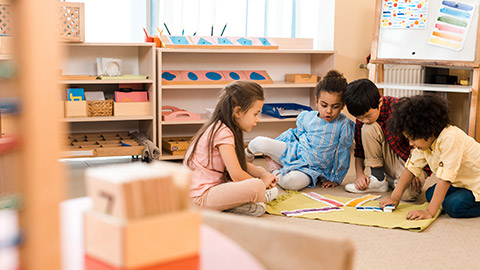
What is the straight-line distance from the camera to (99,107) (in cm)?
329

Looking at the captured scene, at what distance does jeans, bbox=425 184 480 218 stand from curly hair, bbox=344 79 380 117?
53 centimetres

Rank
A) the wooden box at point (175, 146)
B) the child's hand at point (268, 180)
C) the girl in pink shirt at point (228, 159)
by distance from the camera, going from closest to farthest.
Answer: the girl in pink shirt at point (228, 159)
the child's hand at point (268, 180)
the wooden box at point (175, 146)

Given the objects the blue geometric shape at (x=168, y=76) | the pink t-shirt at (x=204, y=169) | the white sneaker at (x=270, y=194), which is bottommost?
the white sneaker at (x=270, y=194)

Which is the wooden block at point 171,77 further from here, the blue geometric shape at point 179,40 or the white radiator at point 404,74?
the white radiator at point 404,74

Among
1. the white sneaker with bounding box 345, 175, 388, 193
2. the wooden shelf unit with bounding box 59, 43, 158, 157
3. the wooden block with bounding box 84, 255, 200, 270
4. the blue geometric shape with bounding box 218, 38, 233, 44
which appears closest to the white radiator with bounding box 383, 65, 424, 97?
the blue geometric shape with bounding box 218, 38, 233, 44

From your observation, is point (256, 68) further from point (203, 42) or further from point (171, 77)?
point (171, 77)

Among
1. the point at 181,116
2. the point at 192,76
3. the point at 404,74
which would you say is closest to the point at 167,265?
the point at 181,116

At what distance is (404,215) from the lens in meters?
2.32

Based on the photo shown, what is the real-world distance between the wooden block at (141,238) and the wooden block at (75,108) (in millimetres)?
2687

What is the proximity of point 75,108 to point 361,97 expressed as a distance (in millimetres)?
1675

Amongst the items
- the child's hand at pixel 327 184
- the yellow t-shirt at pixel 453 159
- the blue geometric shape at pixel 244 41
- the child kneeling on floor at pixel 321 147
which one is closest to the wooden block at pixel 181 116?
the blue geometric shape at pixel 244 41

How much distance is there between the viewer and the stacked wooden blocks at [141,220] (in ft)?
1.95

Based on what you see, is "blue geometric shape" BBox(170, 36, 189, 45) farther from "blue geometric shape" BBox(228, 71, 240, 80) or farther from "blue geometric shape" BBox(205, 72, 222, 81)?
"blue geometric shape" BBox(228, 71, 240, 80)

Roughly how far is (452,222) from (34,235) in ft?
6.97
